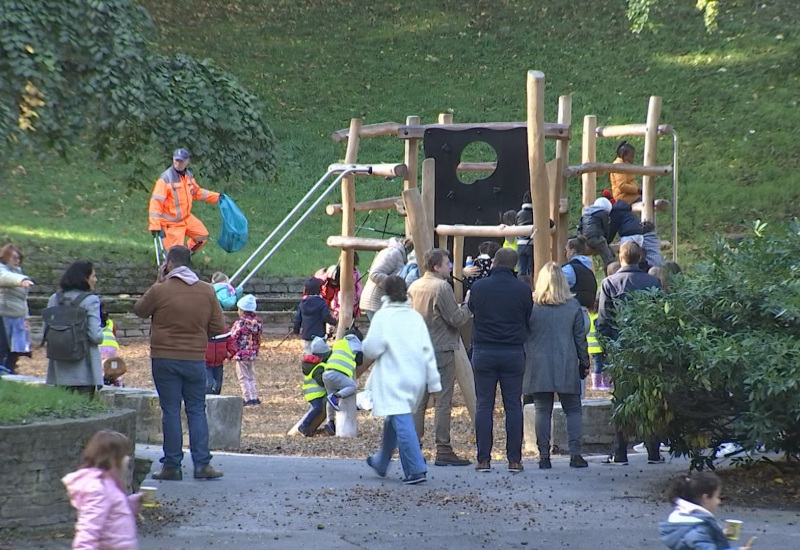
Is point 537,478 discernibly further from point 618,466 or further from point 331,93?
point 331,93

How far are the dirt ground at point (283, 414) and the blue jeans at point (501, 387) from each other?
948 mm

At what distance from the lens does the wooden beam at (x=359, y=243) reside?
1395cm

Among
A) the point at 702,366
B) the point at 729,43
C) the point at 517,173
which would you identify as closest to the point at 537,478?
the point at 702,366

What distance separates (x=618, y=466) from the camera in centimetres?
1019

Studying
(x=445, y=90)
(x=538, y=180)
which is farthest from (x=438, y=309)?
(x=445, y=90)

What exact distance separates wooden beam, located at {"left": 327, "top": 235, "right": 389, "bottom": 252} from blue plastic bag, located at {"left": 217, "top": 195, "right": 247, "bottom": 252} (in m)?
1.40

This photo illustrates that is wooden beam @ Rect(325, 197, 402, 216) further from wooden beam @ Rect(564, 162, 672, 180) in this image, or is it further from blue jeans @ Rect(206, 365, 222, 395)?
blue jeans @ Rect(206, 365, 222, 395)

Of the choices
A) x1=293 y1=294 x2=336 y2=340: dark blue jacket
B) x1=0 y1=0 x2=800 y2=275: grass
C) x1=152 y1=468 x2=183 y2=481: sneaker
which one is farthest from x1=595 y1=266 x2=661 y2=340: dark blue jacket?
x1=0 y1=0 x2=800 y2=275: grass

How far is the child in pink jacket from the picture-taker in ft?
18.6

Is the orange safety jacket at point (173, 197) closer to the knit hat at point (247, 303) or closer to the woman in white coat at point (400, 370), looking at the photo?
the knit hat at point (247, 303)

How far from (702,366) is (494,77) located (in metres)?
23.7

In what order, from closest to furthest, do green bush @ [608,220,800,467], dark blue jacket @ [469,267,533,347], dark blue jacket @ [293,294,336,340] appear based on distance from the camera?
1. green bush @ [608,220,800,467]
2. dark blue jacket @ [469,267,533,347]
3. dark blue jacket @ [293,294,336,340]

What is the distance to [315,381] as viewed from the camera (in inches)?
483

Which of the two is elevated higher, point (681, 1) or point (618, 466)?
point (681, 1)
